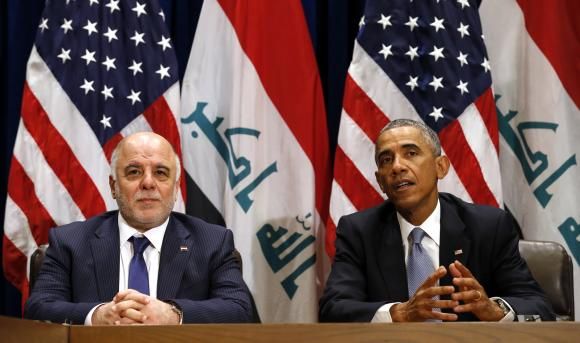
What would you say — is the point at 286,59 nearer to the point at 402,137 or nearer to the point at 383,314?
the point at 402,137

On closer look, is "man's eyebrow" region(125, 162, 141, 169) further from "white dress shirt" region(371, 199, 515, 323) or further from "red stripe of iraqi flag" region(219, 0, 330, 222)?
"red stripe of iraqi flag" region(219, 0, 330, 222)

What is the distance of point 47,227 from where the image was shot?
4.31 meters

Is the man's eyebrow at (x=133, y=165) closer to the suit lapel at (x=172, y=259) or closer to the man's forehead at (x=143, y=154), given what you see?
the man's forehead at (x=143, y=154)

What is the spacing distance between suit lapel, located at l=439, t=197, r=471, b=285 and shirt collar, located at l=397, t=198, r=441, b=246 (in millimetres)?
38

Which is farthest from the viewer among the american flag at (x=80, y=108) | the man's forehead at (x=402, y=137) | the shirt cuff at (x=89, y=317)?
the american flag at (x=80, y=108)

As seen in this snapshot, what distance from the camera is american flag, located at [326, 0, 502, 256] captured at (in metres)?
4.39

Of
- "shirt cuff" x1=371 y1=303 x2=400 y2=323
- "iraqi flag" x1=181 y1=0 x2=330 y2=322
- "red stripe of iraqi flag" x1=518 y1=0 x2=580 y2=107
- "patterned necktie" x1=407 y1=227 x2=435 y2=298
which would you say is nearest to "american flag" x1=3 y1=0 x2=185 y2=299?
"iraqi flag" x1=181 y1=0 x2=330 y2=322

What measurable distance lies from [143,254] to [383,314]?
1.03m

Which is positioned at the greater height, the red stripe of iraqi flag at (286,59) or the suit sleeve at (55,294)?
the red stripe of iraqi flag at (286,59)

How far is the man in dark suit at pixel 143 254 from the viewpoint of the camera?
328cm

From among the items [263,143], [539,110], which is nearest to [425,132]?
[263,143]

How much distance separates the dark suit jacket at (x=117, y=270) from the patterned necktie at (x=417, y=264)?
0.67 m

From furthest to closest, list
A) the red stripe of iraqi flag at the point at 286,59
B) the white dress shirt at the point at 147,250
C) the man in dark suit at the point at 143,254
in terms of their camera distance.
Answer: the red stripe of iraqi flag at the point at 286,59
the white dress shirt at the point at 147,250
the man in dark suit at the point at 143,254

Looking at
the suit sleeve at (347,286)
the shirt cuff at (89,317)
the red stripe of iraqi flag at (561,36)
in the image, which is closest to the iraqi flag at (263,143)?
the suit sleeve at (347,286)
